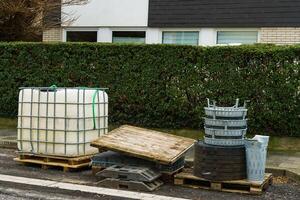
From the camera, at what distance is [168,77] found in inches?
470

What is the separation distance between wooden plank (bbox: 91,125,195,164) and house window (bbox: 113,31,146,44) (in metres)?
7.30

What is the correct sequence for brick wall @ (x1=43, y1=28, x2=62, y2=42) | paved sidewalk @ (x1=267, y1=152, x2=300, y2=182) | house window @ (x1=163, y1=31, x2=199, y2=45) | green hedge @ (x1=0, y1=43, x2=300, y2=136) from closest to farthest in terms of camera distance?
paved sidewalk @ (x1=267, y1=152, x2=300, y2=182)
green hedge @ (x1=0, y1=43, x2=300, y2=136)
house window @ (x1=163, y1=31, x2=199, y2=45)
brick wall @ (x1=43, y1=28, x2=62, y2=42)

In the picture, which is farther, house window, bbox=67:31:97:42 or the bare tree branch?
house window, bbox=67:31:97:42

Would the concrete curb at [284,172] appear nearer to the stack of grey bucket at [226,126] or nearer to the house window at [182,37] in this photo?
the stack of grey bucket at [226,126]

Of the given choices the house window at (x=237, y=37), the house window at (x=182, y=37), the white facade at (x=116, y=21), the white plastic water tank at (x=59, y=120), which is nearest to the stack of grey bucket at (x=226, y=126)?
the white plastic water tank at (x=59, y=120)

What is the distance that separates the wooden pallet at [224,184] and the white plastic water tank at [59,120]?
181cm

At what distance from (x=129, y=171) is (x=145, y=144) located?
26.1 inches

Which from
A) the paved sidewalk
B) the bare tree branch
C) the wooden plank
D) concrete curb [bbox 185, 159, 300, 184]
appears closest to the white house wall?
the bare tree branch

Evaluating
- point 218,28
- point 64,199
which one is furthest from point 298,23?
point 64,199

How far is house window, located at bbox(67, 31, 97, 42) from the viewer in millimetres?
17047

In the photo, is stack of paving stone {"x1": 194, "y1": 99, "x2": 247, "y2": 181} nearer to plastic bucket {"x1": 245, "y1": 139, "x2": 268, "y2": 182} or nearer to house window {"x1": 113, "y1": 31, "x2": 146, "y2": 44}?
plastic bucket {"x1": 245, "y1": 139, "x2": 268, "y2": 182}

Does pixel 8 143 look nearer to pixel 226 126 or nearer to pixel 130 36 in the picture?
pixel 226 126

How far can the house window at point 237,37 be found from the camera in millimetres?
14641

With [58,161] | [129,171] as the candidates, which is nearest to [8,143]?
[58,161]
